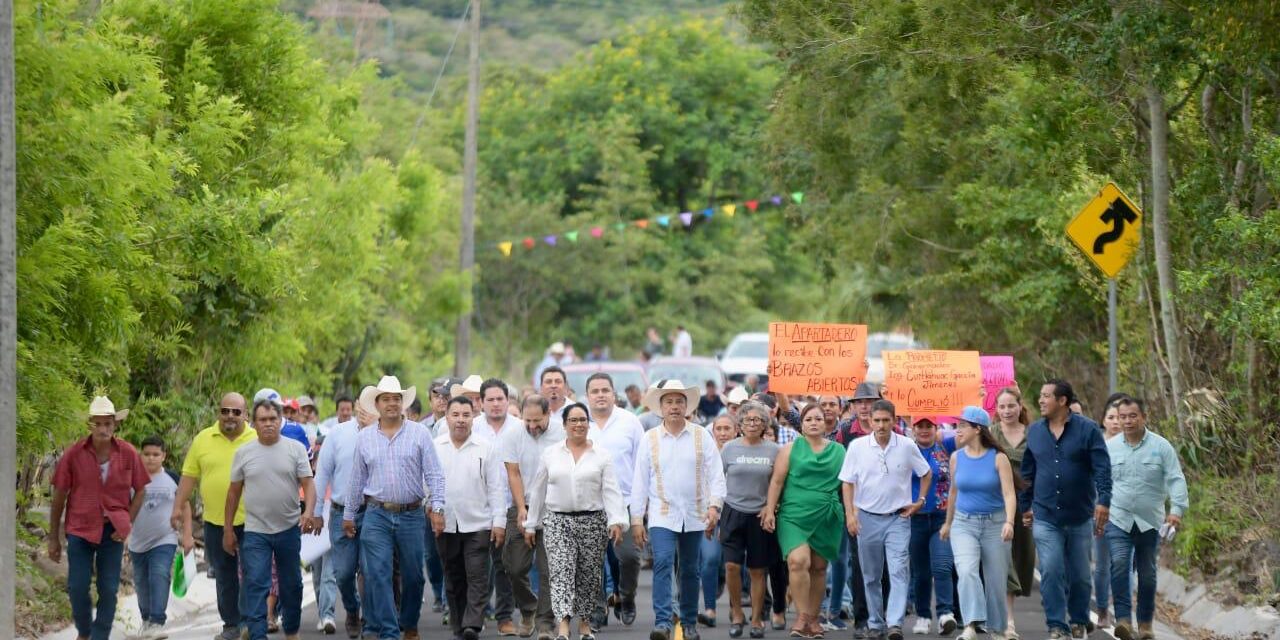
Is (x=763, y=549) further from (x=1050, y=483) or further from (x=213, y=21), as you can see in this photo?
(x=213, y=21)

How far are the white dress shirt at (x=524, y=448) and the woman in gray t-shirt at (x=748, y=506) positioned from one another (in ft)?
4.63

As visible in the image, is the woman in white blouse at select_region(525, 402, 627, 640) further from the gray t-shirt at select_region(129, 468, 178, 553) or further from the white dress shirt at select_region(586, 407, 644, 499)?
the gray t-shirt at select_region(129, 468, 178, 553)

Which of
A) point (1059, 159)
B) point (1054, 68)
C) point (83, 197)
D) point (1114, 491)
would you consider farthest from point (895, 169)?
point (83, 197)

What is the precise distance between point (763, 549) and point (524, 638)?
6.57 feet

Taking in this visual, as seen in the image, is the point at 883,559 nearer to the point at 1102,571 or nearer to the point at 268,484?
the point at 1102,571

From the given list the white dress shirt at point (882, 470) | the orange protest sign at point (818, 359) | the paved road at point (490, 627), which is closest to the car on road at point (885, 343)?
the orange protest sign at point (818, 359)

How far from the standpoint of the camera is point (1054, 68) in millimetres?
17172

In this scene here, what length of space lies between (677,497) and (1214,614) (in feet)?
14.7

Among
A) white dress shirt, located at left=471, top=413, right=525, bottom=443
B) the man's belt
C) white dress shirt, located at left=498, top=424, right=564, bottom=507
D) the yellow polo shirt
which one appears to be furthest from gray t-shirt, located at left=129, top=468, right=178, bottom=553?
white dress shirt, located at left=498, top=424, right=564, bottom=507

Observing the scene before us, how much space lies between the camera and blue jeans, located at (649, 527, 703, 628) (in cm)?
1449

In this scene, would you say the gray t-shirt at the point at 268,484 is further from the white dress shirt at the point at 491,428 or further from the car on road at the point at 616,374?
the car on road at the point at 616,374

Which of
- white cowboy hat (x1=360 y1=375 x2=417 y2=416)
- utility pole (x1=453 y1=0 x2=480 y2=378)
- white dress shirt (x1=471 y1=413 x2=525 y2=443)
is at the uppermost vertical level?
utility pole (x1=453 y1=0 x2=480 y2=378)

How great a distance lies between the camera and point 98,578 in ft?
45.2

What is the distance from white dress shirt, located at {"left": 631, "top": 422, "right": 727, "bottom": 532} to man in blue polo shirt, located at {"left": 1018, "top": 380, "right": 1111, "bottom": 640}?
241 centimetres
